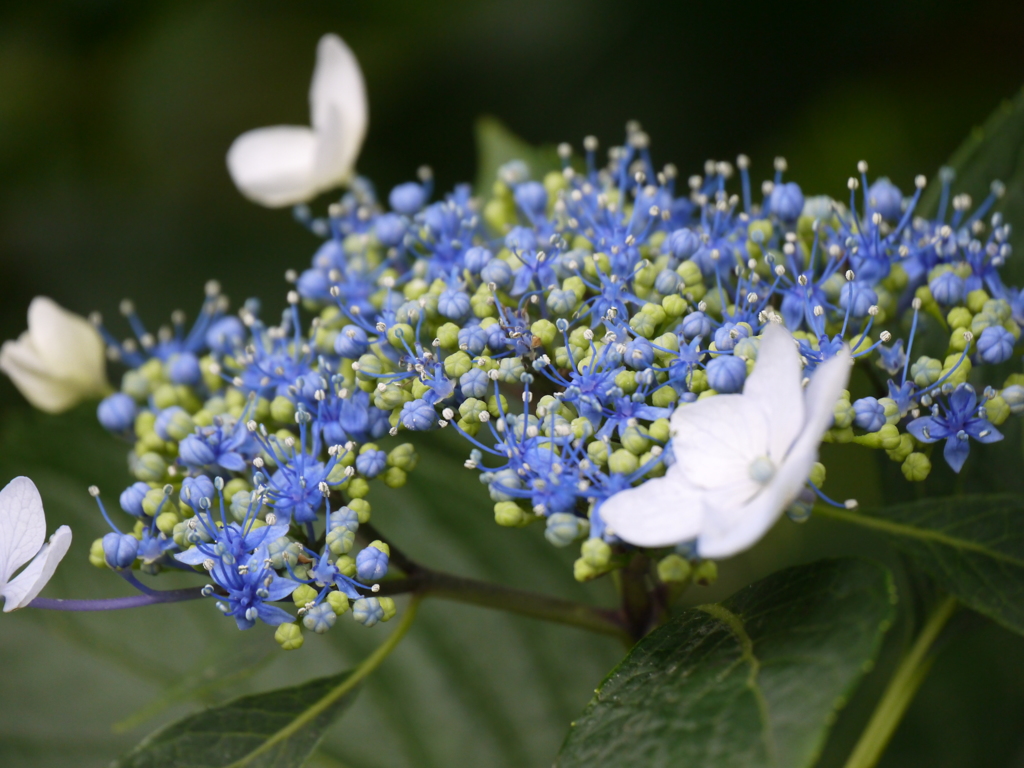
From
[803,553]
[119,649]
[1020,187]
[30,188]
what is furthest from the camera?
[30,188]

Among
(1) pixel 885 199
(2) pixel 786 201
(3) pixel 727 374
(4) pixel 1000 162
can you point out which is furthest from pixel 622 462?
(4) pixel 1000 162

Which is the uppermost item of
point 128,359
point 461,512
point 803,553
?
point 128,359

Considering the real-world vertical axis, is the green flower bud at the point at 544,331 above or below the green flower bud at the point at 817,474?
above

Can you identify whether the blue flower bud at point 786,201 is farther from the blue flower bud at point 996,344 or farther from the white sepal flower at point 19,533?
the white sepal flower at point 19,533

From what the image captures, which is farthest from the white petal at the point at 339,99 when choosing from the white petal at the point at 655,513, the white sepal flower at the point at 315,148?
the white petal at the point at 655,513

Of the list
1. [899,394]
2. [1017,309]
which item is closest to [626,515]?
[899,394]

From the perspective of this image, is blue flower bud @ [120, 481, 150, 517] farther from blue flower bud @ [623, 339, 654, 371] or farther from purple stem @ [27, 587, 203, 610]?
blue flower bud @ [623, 339, 654, 371]

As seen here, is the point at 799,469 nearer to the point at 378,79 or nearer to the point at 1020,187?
the point at 1020,187
